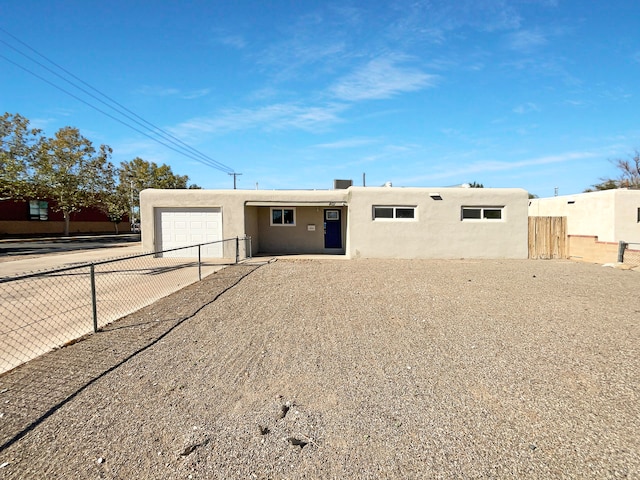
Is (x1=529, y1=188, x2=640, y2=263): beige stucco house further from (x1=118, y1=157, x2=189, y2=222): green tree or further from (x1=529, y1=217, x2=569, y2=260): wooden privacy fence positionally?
(x1=118, y1=157, x2=189, y2=222): green tree

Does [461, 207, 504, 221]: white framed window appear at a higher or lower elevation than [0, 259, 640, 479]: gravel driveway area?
higher

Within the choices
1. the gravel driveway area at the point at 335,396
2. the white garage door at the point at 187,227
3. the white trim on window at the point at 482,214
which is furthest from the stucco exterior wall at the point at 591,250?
the white garage door at the point at 187,227

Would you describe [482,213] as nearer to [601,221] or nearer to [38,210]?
[601,221]

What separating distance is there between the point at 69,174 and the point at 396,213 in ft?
101

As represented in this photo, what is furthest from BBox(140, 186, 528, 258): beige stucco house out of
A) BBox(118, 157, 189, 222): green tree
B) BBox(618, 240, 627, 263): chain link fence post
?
BBox(118, 157, 189, 222): green tree

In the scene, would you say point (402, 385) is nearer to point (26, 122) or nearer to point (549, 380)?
point (549, 380)

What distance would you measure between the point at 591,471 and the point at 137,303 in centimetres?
726

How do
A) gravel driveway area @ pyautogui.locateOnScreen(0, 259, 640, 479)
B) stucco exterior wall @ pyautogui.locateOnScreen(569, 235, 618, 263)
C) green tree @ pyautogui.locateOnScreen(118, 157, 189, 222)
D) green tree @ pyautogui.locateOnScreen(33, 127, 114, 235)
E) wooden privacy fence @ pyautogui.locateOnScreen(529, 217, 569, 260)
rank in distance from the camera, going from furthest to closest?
green tree @ pyautogui.locateOnScreen(118, 157, 189, 222), green tree @ pyautogui.locateOnScreen(33, 127, 114, 235), wooden privacy fence @ pyautogui.locateOnScreen(529, 217, 569, 260), stucco exterior wall @ pyautogui.locateOnScreen(569, 235, 618, 263), gravel driveway area @ pyautogui.locateOnScreen(0, 259, 640, 479)

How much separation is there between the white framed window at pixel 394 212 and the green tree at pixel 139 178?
35.2m

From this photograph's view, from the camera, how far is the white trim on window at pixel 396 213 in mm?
14625

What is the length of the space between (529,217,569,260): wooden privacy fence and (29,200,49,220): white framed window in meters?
41.7

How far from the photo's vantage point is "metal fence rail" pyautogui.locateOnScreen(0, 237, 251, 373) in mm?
4719

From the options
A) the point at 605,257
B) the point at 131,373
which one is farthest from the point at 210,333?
the point at 605,257

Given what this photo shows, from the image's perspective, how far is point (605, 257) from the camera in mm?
13086
